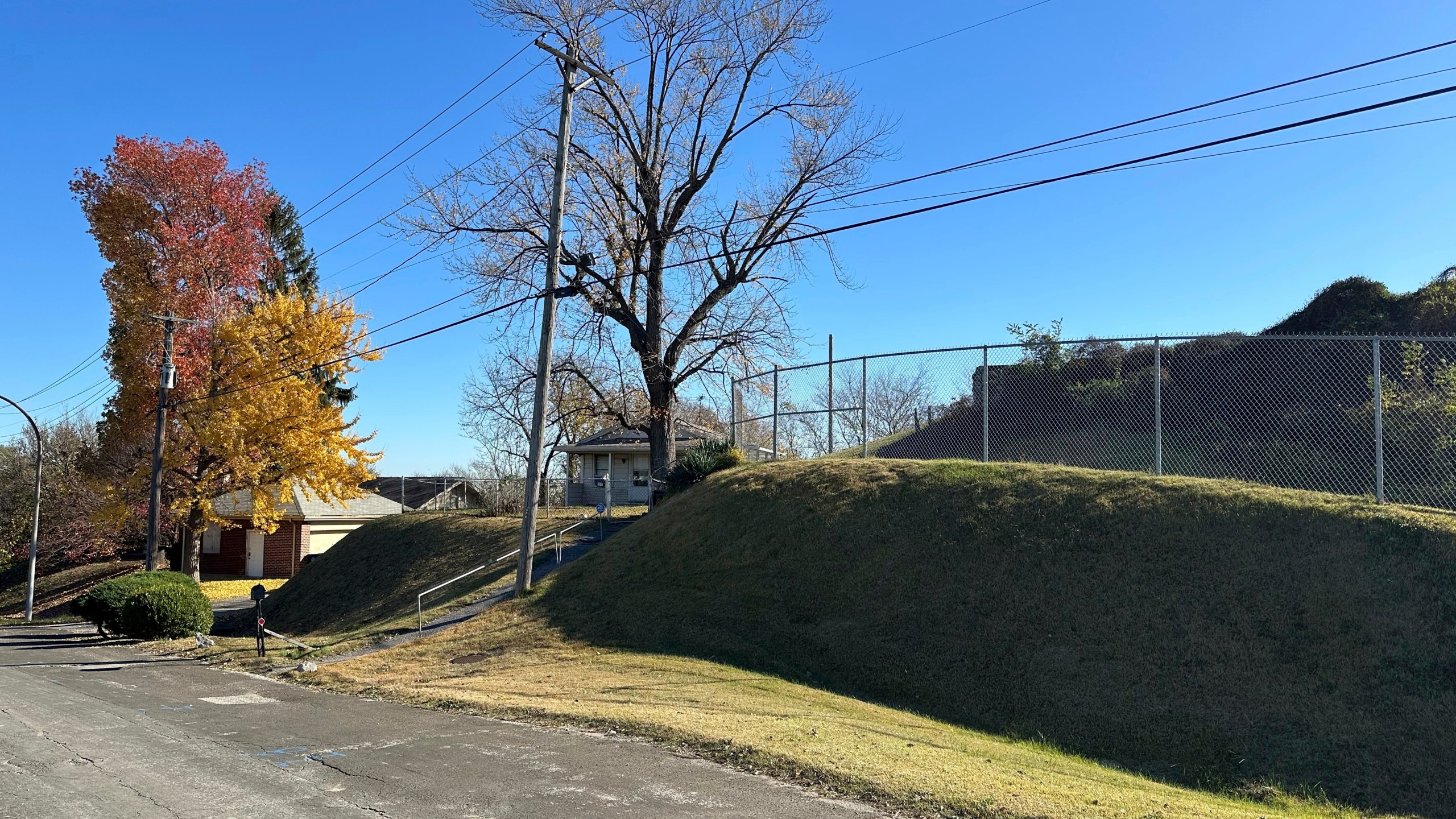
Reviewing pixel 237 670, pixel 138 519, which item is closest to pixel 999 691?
pixel 237 670

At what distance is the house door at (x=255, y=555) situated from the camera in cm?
4097

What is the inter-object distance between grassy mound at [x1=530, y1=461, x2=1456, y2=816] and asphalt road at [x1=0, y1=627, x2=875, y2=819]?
4.41 meters

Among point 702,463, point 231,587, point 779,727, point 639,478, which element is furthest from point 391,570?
point 779,727

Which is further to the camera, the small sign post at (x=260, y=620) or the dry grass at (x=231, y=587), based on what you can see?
the dry grass at (x=231, y=587)

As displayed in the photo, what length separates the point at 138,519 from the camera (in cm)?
3412

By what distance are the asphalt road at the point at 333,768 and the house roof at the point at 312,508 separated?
29015 mm

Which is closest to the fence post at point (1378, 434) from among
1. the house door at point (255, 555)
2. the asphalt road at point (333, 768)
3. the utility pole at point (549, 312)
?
the asphalt road at point (333, 768)

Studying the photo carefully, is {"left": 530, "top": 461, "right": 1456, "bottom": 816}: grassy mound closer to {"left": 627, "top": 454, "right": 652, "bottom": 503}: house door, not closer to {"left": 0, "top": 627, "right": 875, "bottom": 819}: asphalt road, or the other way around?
{"left": 0, "top": 627, "right": 875, "bottom": 819}: asphalt road

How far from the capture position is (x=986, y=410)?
16781 millimetres

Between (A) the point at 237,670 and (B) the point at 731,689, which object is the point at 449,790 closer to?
(B) the point at 731,689

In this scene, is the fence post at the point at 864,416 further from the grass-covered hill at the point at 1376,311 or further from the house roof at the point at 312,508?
the house roof at the point at 312,508

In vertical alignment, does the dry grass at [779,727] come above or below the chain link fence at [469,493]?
below

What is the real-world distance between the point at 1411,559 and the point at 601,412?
61.1 feet

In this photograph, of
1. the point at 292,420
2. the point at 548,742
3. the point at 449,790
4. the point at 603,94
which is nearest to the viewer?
the point at 449,790
